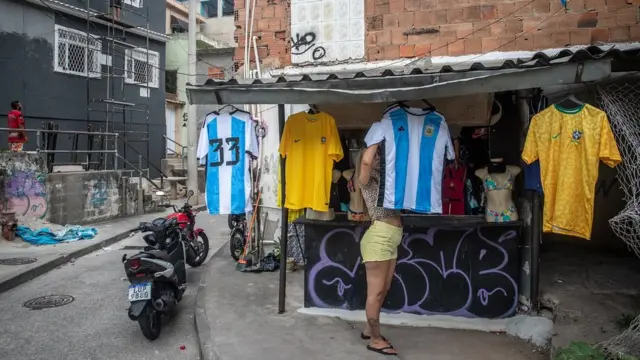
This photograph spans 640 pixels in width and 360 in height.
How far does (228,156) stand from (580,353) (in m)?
3.91

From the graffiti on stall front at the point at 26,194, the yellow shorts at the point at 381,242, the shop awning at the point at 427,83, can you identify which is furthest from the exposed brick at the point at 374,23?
the graffiti on stall front at the point at 26,194

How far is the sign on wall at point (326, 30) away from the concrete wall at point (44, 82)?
11083 millimetres

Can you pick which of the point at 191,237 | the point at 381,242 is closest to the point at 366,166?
the point at 381,242

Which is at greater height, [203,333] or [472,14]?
[472,14]

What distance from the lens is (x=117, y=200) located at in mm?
13297

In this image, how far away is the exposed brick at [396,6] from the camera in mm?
6266

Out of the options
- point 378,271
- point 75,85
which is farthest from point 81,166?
point 378,271

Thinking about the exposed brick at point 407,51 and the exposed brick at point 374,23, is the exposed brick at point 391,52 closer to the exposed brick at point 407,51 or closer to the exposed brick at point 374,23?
the exposed brick at point 407,51

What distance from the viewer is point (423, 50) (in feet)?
20.3

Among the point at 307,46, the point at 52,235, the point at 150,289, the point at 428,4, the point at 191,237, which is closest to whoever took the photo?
Answer: the point at 150,289

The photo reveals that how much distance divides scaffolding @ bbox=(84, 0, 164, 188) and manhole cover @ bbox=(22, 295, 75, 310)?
8858mm

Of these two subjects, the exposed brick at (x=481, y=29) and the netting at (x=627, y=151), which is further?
the exposed brick at (x=481, y=29)

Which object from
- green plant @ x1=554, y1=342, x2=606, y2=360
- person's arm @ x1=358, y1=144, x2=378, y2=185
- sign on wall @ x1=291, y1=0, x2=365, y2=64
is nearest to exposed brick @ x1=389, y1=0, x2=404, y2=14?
sign on wall @ x1=291, y1=0, x2=365, y2=64

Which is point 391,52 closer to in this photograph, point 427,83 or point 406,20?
point 406,20
